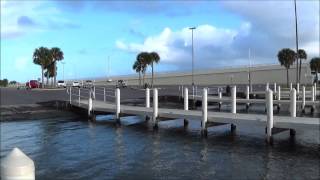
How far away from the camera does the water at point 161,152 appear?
14344 millimetres

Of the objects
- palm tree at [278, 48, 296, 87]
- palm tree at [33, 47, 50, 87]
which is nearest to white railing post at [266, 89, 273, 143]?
palm tree at [278, 48, 296, 87]

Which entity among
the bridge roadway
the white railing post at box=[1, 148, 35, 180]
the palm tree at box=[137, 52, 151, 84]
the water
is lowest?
the water

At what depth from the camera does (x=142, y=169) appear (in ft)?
48.4

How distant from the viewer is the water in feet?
47.1

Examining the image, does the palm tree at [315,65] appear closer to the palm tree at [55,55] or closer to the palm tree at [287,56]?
the palm tree at [287,56]

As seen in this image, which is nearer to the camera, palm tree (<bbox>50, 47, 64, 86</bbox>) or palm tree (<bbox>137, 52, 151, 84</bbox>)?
palm tree (<bbox>137, 52, 151, 84</bbox>)

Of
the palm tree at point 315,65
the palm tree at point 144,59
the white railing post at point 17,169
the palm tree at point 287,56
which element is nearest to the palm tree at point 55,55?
the palm tree at point 144,59

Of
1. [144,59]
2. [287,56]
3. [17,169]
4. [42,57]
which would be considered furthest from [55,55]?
[17,169]

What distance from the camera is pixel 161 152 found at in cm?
1800

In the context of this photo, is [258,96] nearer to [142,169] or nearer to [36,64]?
[142,169]

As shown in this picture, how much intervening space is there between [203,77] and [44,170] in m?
89.4

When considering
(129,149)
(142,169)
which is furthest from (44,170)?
(129,149)

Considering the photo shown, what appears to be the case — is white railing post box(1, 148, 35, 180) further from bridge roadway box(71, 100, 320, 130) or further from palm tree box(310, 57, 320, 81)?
palm tree box(310, 57, 320, 81)

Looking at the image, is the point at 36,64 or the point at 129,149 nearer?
the point at 129,149
